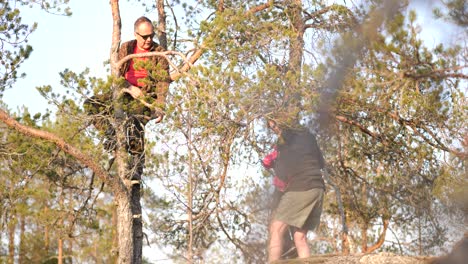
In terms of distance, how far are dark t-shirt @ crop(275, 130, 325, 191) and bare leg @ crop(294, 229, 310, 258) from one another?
47 centimetres

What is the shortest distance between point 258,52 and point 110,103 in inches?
79.9

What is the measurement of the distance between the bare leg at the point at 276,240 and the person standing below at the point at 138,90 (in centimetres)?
211

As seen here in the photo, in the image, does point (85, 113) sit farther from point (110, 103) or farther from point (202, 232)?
point (202, 232)

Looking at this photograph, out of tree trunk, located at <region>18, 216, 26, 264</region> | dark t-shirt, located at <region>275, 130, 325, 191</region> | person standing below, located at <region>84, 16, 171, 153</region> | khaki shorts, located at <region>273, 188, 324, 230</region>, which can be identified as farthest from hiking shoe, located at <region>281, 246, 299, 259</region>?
tree trunk, located at <region>18, 216, 26, 264</region>

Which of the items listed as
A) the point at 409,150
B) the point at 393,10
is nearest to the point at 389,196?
the point at 409,150

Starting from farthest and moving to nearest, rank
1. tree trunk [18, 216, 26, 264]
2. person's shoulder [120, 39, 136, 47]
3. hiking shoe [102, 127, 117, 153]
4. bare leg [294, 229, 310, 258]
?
tree trunk [18, 216, 26, 264] < person's shoulder [120, 39, 136, 47] < hiking shoe [102, 127, 117, 153] < bare leg [294, 229, 310, 258]

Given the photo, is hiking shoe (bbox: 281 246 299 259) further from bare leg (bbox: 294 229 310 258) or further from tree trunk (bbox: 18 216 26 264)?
tree trunk (bbox: 18 216 26 264)

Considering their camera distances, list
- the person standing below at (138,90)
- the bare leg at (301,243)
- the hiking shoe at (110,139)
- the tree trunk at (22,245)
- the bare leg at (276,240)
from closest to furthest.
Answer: the bare leg at (301,243)
the bare leg at (276,240)
the person standing below at (138,90)
the hiking shoe at (110,139)
the tree trunk at (22,245)

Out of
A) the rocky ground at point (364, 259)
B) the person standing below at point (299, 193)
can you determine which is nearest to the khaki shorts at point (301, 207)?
the person standing below at point (299, 193)

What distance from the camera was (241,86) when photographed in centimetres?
902

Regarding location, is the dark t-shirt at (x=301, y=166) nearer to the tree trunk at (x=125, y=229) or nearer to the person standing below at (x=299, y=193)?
the person standing below at (x=299, y=193)

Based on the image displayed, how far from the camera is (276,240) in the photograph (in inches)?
323

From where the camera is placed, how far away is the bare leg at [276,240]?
8102 millimetres

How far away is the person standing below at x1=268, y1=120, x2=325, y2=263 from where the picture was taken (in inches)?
311
